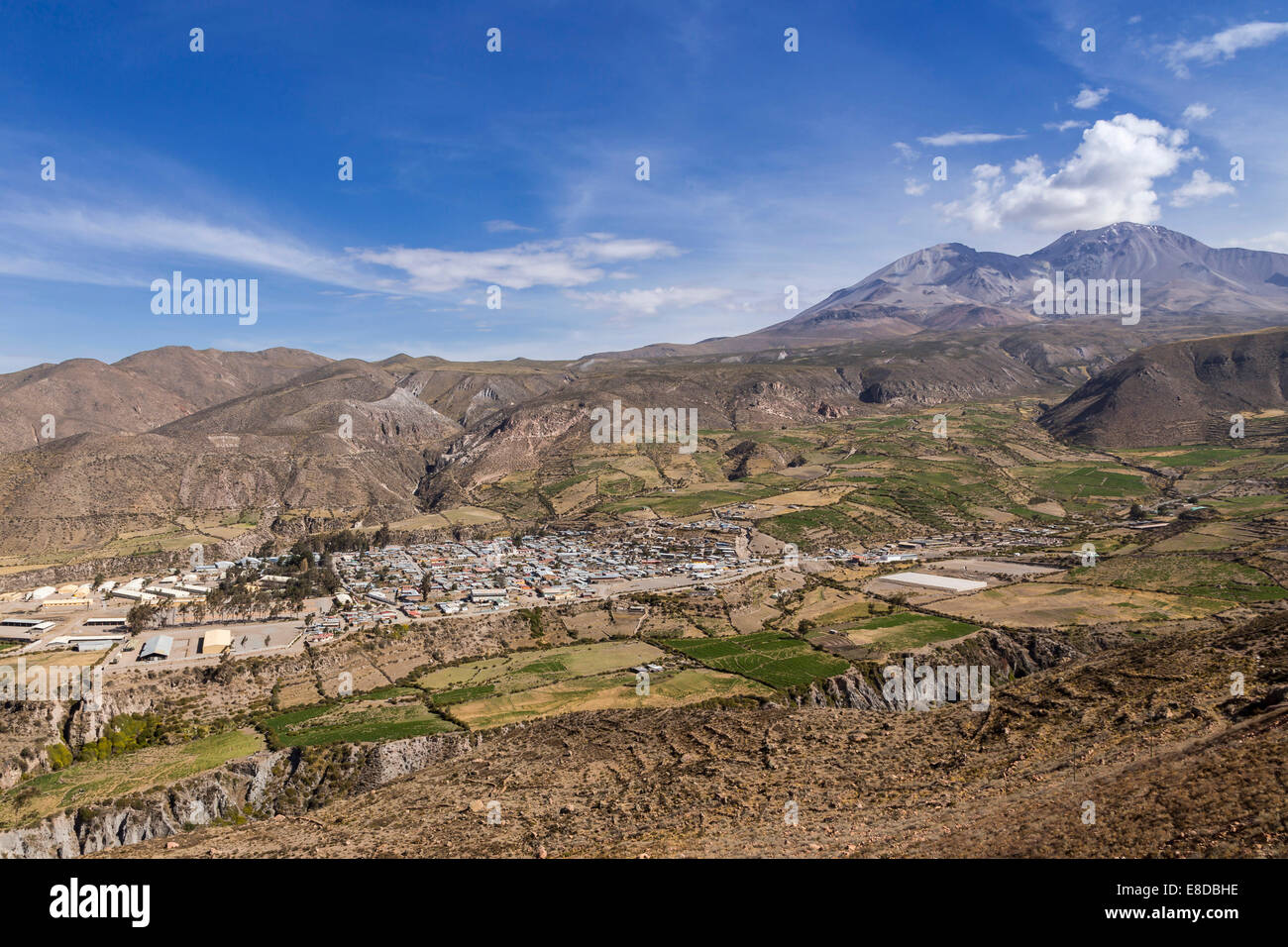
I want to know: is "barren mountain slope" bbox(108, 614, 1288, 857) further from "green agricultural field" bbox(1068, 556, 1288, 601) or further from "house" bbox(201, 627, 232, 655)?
"green agricultural field" bbox(1068, 556, 1288, 601)

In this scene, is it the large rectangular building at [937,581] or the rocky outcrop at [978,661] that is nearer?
the rocky outcrop at [978,661]

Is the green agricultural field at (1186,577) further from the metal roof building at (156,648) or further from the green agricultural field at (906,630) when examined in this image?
the metal roof building at (156,648)

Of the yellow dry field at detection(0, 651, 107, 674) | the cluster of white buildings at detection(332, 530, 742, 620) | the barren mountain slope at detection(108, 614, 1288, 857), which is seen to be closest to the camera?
the barren mountain slope at detection(108, 614, 1288, 857)

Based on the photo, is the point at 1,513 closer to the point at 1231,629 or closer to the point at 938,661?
the point at 938,661

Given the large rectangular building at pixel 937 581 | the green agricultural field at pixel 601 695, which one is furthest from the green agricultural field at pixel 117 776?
the large rectangular building at pixel 937 581

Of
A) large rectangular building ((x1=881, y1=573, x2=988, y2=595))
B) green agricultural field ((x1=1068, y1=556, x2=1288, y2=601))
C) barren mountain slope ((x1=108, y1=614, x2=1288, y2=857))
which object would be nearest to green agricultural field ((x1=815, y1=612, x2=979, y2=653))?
large rectangular building ((x1=881, y1=573, x2=988, y2=595))
